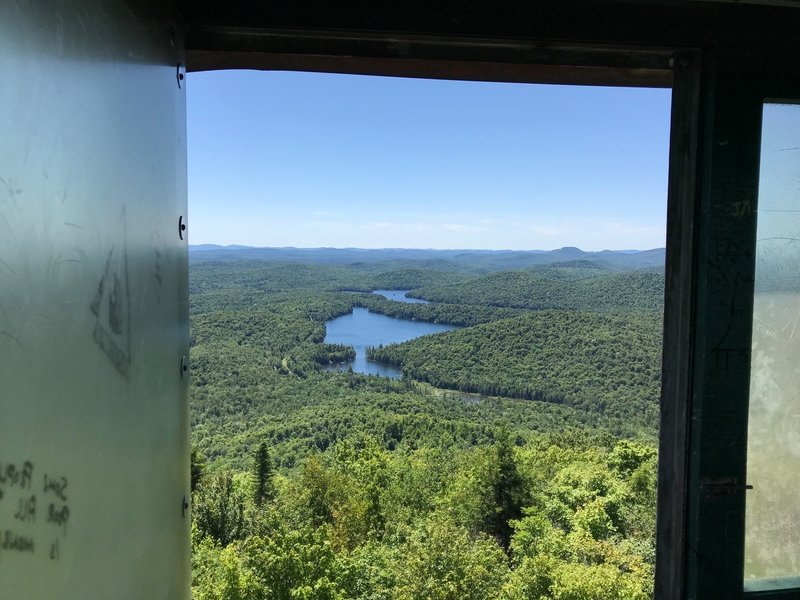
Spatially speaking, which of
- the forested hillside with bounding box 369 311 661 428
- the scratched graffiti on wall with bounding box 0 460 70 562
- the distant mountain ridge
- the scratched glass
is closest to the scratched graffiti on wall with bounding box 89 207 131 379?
the scratched graffiti on wall with bounding box 0 460 70 562

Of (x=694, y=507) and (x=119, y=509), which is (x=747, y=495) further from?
(x=119, y=509)

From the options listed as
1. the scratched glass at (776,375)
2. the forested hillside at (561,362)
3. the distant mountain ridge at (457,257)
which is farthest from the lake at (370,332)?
the scratched glass at (776,375)

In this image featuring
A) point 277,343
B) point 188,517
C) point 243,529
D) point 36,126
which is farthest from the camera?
point 277,343

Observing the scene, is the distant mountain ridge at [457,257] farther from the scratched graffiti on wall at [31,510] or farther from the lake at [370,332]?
the scratched graffiti on wall at [31,510]

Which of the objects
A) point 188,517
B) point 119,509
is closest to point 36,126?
point 119,509

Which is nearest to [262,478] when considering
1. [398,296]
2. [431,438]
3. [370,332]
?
[431,438]

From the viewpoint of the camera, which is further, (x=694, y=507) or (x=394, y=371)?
(x=394, y=371)

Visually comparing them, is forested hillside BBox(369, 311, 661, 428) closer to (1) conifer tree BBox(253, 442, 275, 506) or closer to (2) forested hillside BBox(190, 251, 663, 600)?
(2) forested hillside BBox(190, 251, 663, 600)
